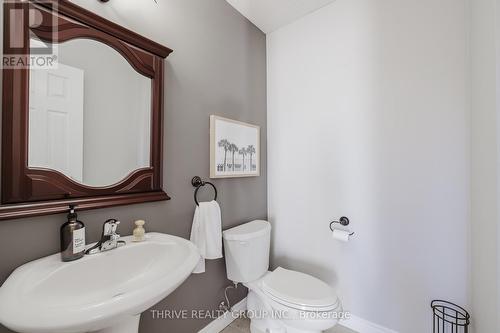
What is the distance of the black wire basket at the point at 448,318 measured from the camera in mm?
1205

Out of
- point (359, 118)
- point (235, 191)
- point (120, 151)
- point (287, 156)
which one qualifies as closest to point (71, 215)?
point (120, 151)

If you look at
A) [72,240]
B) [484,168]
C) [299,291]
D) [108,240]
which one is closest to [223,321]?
[299,291]

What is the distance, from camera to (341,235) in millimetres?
1549

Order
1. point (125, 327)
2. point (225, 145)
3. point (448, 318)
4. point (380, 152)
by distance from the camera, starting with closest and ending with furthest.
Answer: point (125, 327)
point (448, 318)
point (380, 152)
point (225, 145)

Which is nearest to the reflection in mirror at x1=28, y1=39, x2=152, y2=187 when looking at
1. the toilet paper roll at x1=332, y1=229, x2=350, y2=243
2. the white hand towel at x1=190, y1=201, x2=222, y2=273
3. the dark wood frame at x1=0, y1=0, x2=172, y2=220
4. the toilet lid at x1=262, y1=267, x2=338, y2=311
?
the dark wood frame at x1=0, y1=0, x2=172, y2=220

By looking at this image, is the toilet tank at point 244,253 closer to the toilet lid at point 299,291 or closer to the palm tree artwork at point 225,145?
the toilet lid at point 299,291

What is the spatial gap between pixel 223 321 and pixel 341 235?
1.07 meters

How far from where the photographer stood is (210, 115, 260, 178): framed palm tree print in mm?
1529

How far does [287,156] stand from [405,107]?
905mm

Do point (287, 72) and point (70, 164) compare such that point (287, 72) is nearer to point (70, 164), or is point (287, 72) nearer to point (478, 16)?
point (478, 16)

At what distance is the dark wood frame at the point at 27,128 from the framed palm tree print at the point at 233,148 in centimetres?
52

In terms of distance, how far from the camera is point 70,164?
93cm

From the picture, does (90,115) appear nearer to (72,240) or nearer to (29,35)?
(29,35)

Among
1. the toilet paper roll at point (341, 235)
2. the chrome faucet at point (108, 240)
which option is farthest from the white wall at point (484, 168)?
the chrome faucet at point (108, 240)
